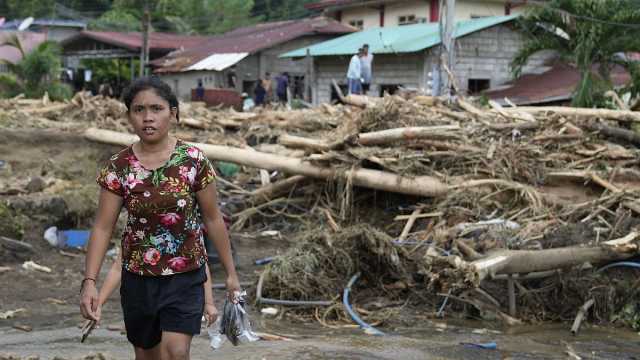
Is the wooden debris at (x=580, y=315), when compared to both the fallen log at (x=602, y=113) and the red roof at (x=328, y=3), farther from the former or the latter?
the red roof at (x=328, y=3)

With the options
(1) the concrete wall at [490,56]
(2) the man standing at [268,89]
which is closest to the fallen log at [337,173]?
(1) the concrete wall at [490,56]

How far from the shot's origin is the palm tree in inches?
1029

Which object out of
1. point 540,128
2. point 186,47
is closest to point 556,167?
point 540,128

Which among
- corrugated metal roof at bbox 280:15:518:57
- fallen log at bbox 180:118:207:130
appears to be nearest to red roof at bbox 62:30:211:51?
corrugated metal roof at bbox 280:15:518:57

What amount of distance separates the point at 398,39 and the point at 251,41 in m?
8.30

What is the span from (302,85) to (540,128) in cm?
1940

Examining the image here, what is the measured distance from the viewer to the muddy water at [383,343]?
5.87 meters

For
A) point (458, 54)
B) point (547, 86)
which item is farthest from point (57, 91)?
point (547, 86)

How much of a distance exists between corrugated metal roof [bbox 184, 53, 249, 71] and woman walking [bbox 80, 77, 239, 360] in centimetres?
2556

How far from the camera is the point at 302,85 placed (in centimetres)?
3012

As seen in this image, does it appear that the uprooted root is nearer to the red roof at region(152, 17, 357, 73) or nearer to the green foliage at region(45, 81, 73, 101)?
the green foliage at region(45, 81, 73, 101)

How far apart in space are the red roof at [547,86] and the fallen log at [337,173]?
9312 mm

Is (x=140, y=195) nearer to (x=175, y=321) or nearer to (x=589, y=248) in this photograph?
(x=175, y=321)

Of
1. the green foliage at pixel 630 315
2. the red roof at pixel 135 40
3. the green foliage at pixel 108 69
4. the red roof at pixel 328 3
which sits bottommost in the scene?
the green foliage at pixel 630 315
